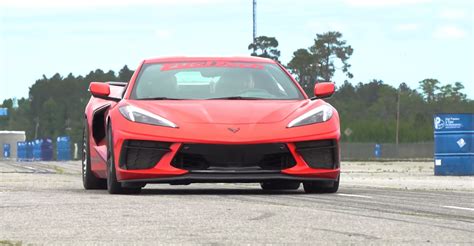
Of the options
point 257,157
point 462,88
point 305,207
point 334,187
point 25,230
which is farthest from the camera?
point 462,88

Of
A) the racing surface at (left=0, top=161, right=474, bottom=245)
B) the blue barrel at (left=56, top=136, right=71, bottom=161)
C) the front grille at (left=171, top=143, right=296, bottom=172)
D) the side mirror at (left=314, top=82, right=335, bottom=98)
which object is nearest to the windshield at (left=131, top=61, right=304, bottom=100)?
the side mirror at (left=314, top=82, right=335, bottom=98)

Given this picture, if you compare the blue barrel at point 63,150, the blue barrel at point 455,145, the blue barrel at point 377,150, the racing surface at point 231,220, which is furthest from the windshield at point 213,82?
the blue barrel at point 377,150

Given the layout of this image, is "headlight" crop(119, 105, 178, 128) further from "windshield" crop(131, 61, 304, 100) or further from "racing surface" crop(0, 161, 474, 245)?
"racing surface" crop(0, 161, 474, 245)

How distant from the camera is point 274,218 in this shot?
7.66m

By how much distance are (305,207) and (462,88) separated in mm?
142236

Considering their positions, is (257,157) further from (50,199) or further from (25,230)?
(25,230)

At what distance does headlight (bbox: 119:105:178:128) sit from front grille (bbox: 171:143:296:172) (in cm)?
30

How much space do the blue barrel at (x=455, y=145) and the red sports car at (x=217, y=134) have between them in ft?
51.0

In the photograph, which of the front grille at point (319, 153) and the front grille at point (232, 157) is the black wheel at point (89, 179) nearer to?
the front grille at point (232, 157)

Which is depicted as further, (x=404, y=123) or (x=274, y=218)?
(x=404, y=123)

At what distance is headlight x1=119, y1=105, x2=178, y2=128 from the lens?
10.6 meters

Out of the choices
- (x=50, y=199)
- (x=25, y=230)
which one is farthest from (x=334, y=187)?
(x=25, y=230)

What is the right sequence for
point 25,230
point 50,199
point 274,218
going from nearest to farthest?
point 25,230
point 274,218
point 50,199

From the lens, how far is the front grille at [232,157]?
10492mm
